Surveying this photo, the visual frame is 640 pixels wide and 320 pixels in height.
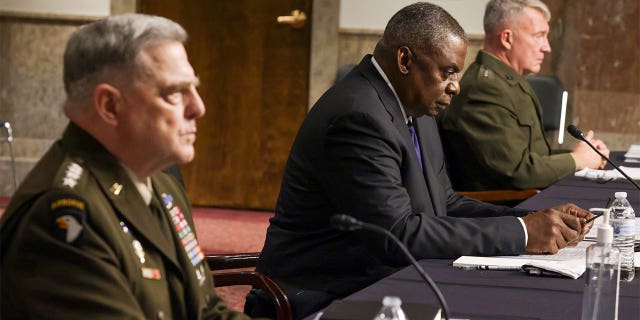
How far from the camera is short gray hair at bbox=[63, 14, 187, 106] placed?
5.62ft

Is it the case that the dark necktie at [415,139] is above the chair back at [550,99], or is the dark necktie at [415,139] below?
above

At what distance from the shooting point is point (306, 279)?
2.94 meters

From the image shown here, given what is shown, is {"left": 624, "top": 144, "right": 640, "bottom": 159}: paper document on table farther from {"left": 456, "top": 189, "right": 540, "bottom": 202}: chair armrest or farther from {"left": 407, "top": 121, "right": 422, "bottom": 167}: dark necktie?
{"left": 407, "top": 121, "right": 422, "bottom": 167}: dark necktie

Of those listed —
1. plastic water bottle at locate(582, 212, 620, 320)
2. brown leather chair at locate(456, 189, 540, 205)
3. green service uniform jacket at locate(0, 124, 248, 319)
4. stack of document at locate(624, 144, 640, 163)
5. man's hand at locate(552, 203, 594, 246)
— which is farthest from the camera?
stack of document at locate(624, 144, 640, 163)

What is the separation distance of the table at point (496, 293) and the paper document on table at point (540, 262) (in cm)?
2

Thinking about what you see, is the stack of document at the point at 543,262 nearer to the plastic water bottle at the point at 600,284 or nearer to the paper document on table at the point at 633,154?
the plastic water bottle at the point at 600,284

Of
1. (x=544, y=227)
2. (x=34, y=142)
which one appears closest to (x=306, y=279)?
(x=544, y=227)

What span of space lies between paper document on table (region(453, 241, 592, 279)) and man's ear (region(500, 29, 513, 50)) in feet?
8.38

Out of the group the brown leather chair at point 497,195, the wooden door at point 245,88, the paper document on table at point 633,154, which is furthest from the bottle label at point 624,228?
the wooden door at point 245,88

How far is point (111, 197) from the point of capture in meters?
1.70

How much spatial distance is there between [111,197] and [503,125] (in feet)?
11.2

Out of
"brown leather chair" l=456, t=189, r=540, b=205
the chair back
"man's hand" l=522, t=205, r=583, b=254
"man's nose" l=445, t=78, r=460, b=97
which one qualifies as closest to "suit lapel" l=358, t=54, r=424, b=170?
"man's nose" l=445, t=78, r=460, b=97

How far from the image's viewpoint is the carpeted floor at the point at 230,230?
669 centimetres

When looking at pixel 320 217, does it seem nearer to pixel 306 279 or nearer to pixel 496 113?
pixel 306 279
